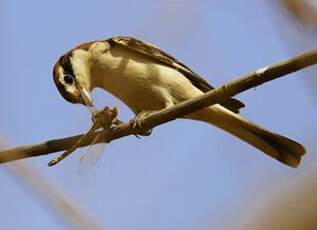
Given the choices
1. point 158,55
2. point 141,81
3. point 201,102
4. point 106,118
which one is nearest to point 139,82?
point 141,81

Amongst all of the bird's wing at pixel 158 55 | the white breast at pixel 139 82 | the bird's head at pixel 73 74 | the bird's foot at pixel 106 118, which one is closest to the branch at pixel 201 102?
the bird's foot at pixel 106 118

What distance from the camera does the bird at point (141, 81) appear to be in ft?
13.0

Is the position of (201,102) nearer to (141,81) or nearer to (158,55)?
(141,81)

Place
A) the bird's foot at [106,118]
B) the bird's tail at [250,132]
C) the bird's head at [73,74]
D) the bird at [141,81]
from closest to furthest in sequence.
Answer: the bird's foot at [106,118] < the bird's tail at [250,132] < the bird's head at [73,74] < the bird at [141,81]

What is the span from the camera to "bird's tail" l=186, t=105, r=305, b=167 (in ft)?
12.1

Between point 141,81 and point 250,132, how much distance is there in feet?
2.54

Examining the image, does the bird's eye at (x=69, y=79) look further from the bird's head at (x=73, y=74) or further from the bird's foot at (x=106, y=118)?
the bird's foot at (x=106, y=118)

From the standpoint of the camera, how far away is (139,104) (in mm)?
4066

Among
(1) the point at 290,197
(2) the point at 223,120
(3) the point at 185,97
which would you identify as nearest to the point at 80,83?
(3) the point at 185,97

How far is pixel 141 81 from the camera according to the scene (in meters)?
4.04

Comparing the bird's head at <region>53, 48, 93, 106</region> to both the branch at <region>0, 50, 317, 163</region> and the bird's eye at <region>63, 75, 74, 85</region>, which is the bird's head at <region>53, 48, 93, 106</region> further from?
the branch at <region>0, 50, 317, 163</region>

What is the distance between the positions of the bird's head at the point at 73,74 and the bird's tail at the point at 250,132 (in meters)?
0.75

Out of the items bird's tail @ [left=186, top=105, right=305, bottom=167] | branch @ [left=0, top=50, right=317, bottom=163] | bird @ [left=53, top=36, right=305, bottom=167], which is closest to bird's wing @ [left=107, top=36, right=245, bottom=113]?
bird @ [left=53, top=36, right=305, bottom=167]

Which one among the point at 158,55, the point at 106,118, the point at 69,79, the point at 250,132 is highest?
the point at 158,55
